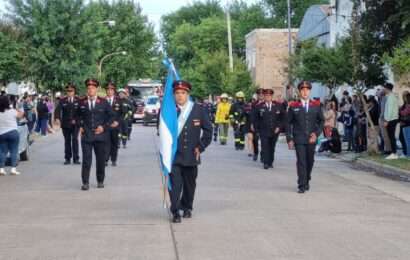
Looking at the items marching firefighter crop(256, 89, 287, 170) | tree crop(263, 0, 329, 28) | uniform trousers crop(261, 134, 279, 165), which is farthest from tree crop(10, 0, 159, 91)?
tree crop(263, 0, 329, 28)

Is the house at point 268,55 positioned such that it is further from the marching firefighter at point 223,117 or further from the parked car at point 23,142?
the parked car at point 23,142

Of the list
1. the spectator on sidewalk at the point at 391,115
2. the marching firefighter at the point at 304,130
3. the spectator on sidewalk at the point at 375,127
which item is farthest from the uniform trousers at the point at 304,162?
the spectator on sidewalk at the point at 375,127

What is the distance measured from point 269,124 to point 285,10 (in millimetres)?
76447

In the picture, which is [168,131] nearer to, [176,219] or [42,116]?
[176,219]

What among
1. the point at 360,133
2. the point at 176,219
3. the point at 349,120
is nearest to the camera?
the point at 176,219

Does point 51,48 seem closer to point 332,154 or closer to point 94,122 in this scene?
point 332,154

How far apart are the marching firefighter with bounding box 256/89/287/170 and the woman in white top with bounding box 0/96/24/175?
579 centimetres

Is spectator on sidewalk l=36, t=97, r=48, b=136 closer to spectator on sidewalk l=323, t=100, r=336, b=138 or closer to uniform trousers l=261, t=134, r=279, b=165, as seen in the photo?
spectator on sidewalk l=323, t=100, r=336, b=138

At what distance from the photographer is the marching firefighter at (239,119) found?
28284 mm

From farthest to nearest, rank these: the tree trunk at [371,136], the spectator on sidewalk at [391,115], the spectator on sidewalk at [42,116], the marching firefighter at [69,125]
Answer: the spectator on sidewalk at [42,116], the tree trunk at [371,136], the spectator on sidewalk at [391,115], the marching firefighter at [69,125]

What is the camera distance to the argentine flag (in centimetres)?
1185

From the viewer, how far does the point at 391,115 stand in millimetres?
23484

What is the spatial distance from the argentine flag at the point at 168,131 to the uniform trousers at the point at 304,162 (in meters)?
4.21

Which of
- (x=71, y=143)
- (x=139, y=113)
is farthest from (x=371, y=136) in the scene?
(x=139, y=113)
